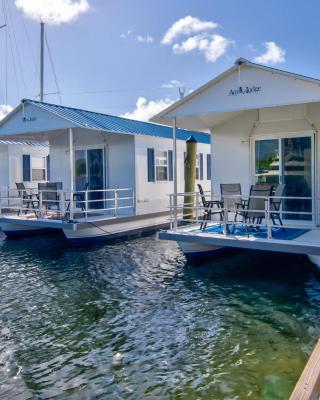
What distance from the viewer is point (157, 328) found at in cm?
534

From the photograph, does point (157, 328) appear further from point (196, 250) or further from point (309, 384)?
point (309, 384)

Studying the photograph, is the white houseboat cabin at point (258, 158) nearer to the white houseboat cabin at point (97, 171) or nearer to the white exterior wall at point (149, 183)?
the white exterior wall at point (149, 183)

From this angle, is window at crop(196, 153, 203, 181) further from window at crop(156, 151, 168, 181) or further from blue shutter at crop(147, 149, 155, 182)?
blue shutter at crop(147, 149, 155, 182)

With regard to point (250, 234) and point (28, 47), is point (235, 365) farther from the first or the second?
point (28, 47)

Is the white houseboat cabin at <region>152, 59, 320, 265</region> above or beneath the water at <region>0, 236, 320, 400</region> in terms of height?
above

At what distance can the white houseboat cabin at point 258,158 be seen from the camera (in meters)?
7.25

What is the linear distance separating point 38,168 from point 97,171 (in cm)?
555

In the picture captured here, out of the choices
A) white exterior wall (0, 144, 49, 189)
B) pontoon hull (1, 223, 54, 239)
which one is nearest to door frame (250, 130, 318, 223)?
pontoon hull (1, 223, 54, 239)

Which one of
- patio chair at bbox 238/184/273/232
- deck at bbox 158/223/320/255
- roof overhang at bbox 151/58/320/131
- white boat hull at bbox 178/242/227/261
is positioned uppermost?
→ roof overhang at bbox 151/58/320/131

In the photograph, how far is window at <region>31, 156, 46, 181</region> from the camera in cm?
1733

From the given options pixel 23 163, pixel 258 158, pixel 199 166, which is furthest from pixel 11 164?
pixel 258 158

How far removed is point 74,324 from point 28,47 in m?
18.6

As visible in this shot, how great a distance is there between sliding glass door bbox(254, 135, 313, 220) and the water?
1.15 meters

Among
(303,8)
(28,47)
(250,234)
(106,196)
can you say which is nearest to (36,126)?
(106,196)
